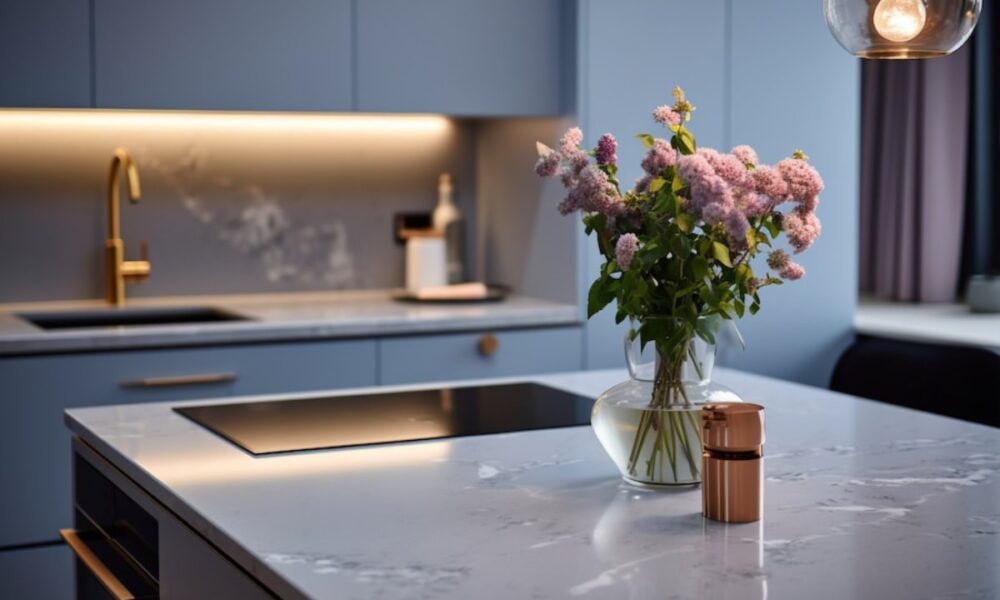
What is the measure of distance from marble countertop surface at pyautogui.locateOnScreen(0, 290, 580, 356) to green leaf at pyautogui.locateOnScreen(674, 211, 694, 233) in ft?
6.17

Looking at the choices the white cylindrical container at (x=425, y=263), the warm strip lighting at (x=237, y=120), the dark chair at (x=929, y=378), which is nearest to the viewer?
the dark chair at (x=929, y=378)

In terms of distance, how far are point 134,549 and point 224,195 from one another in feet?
6.90

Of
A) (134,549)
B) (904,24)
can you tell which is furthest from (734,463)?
(134,549)

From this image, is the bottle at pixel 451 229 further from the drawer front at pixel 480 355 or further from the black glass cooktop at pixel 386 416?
the black glass cooktop at pixel 386 416

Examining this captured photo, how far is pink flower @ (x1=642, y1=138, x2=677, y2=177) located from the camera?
1.66 m

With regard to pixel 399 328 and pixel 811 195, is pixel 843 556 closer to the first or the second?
pixel 811 195

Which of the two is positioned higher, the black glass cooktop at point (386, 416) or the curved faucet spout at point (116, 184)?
the curved faucet spout at point (116, 184)

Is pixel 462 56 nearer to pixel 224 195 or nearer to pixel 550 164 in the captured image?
pixel 224 195

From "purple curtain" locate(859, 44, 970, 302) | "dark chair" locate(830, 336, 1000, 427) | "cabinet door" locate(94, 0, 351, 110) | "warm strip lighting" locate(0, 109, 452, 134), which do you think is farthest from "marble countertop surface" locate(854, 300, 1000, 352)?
"cabinet door" locate(94, 0, 351, 110)

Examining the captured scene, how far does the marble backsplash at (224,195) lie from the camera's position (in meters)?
3.70

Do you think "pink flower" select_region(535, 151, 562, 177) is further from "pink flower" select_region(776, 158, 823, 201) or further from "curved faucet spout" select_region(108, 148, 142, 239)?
"curved faucet spout" select_region(108, 148, 142, 239)

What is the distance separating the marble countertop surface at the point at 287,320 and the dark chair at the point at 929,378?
98cm

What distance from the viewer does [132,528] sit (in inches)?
76.4

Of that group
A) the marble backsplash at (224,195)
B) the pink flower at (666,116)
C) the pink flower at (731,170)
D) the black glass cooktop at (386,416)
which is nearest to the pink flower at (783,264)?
the pink flower at (731,170)
